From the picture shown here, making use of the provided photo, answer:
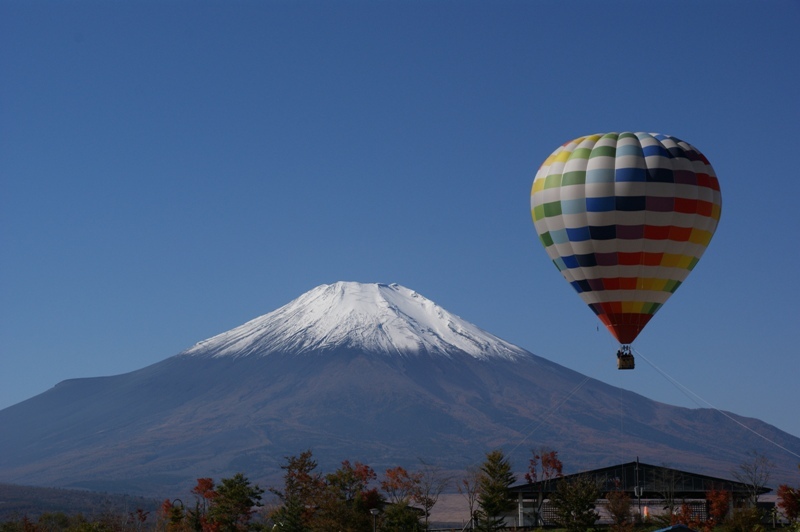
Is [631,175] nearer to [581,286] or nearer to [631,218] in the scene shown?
[631,218]

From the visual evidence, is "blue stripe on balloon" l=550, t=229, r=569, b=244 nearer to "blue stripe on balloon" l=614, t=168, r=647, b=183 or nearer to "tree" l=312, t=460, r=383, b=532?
"blue stripe on balloon" l=614, t=168, r=647, b=183

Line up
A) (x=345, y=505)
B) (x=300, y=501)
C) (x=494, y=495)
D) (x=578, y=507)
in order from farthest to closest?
(x=494, y=495)
(x=300, y=501)
(x=578, y=507)
(x=345, y=505)

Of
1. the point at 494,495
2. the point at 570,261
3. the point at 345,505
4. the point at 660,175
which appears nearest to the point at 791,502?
the point at 494,495

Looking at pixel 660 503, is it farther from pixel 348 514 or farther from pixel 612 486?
pixel 348 514

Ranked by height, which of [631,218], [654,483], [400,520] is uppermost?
[631,218]

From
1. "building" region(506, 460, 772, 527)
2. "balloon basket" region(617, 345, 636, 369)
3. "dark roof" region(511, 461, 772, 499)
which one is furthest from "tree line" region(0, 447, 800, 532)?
"balloon basket" region(617, 345, 636, 369)

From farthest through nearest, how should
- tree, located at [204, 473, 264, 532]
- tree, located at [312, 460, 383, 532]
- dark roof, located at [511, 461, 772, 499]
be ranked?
dark roof, located at [511, 461, 772, 499] → tree, located at [204, 473, 264, 532] → tree, located at [312, 460, 383, 532]

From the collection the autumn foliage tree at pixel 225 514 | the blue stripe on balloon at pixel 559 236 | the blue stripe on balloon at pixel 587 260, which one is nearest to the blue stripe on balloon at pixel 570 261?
the blue stripe on balloon at pixel 587 260
